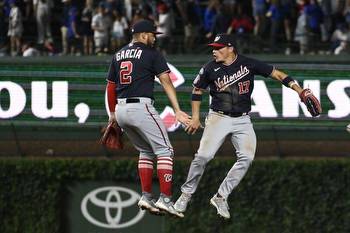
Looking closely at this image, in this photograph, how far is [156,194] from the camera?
2388cm

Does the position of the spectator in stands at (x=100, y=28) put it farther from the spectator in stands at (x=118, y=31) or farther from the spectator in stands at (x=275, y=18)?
the spectator in stands at (x=275, y=18)

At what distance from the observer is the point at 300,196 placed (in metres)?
23.4

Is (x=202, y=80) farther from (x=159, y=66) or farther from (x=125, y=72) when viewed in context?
(x=125, y=72)

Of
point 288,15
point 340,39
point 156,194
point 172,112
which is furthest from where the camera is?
point 288,15

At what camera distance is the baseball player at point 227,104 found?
55.7ft

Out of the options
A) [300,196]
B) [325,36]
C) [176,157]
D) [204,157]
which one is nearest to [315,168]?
[300,196]

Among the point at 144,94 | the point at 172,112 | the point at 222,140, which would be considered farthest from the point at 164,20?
the point at 144,94

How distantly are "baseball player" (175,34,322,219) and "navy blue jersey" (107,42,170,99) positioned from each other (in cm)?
82

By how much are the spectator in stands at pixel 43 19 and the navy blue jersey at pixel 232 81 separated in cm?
1099

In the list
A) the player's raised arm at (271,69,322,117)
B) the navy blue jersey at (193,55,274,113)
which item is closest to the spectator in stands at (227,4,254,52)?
the navy blue jersey at (193,55,274,113)

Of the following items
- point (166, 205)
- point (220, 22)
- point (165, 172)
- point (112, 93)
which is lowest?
point (220, 22)

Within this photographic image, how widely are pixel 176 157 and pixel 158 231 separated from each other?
1773mm

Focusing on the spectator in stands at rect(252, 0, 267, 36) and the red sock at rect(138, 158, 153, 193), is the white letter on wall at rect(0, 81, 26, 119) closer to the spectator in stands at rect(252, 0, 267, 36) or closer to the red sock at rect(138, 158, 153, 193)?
the spectator in stands at rect(252, 0, 267, 36)

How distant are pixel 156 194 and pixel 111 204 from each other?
1287mm
